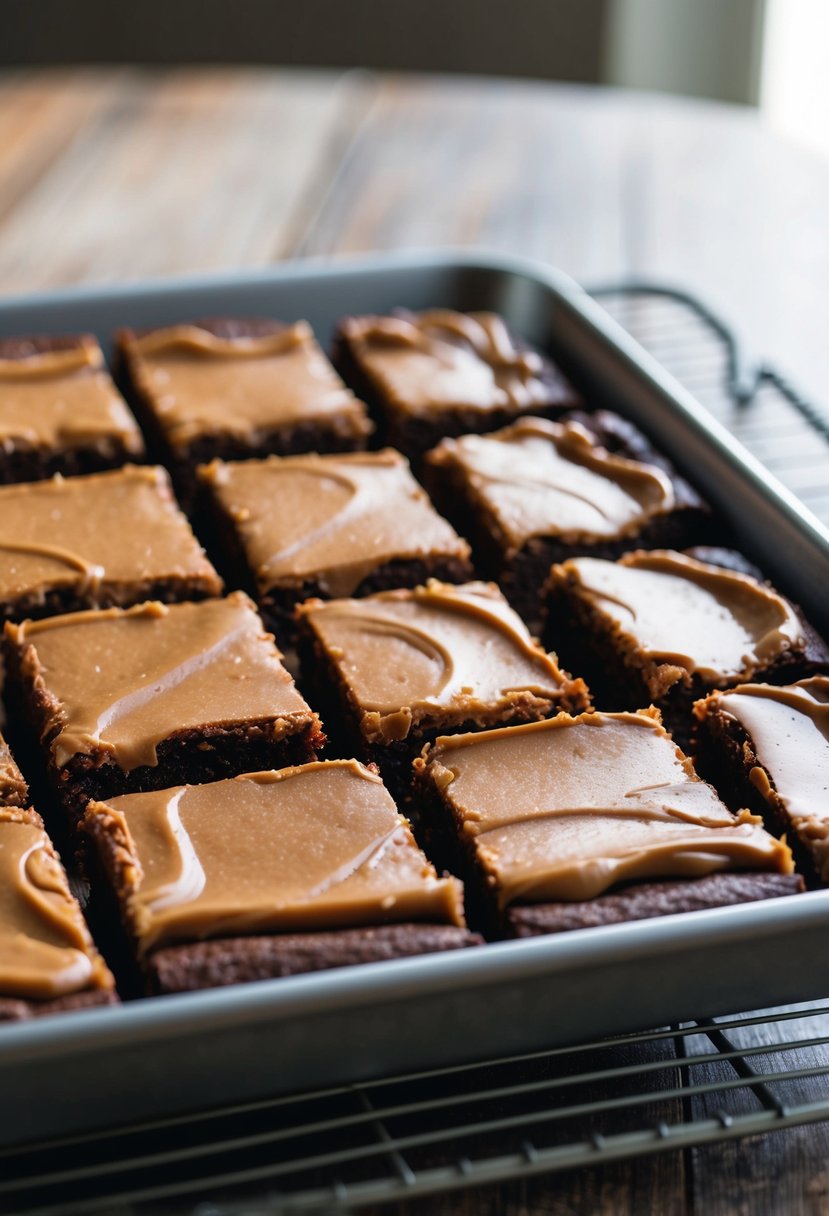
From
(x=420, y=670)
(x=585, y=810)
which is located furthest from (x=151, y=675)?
(x=585, y=810)

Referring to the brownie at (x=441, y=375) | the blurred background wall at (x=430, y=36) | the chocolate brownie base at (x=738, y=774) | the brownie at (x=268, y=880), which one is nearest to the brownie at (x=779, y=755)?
the chocolate brownie base at (x=738, y=774)

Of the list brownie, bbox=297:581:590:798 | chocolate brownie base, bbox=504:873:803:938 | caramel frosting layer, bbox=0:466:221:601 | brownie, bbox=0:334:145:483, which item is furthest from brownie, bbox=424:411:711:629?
chocolate brownie base, bbox=504:873:803:938

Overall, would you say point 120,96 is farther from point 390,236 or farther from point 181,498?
point 181,498

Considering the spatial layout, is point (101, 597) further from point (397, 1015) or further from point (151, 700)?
point (397, 1015)

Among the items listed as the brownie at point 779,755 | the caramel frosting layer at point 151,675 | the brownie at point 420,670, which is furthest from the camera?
the brownie at point 420,670

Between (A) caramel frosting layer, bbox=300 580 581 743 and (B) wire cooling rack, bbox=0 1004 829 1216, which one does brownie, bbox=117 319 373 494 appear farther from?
(B) wire cooling rack, bbox=0 1004 829 1216

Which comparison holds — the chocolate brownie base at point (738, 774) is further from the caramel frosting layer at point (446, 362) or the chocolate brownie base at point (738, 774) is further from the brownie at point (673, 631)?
the caramel frosting layer at point (446, 362)
